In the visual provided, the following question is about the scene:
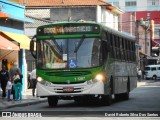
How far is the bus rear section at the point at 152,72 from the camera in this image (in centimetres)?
8021

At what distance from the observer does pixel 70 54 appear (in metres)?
22.9

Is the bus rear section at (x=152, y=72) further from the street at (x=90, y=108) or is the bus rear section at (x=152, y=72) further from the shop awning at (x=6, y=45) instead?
the street at (x=90, y=108)

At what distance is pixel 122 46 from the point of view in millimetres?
28719

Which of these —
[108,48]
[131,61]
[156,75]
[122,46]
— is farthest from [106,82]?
[156,75]

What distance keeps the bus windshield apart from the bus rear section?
57690 millimetres

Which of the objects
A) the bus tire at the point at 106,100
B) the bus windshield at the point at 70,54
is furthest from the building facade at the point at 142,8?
the bus windshield at the point at 70,54

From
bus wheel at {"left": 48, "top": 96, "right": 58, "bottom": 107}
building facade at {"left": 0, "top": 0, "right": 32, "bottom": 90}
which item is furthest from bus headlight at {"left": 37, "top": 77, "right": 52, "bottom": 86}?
building facade at {"left": 0, "top": 0, "right": 32, "bottom": 90}

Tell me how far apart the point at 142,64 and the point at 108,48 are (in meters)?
65.8

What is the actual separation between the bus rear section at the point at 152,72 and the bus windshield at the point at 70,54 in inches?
2271

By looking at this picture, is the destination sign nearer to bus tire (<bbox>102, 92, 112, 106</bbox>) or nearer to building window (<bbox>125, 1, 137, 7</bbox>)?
bus tire (<bbox>102, 92, 112, 106</bbox>)

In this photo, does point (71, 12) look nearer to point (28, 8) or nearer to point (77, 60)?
point (28, 8)

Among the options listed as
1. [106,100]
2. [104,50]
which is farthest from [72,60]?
[106,100]

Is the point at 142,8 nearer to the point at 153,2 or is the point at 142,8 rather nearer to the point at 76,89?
the point at 153,2

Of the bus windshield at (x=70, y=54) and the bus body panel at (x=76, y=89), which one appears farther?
the bus windshield at (x=70, y=54)
